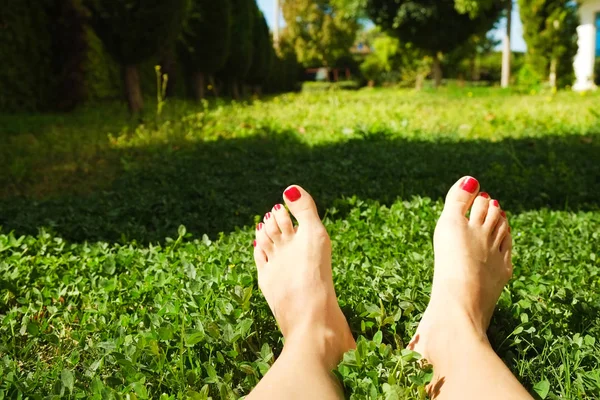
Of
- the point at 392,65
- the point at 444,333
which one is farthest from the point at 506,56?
the point at 444,333

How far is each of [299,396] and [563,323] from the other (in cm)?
79

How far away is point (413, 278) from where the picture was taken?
1.77 m

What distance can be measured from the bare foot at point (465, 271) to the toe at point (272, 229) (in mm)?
531

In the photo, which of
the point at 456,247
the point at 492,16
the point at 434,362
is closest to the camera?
the point at 434,362

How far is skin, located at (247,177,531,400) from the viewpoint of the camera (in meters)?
1.20

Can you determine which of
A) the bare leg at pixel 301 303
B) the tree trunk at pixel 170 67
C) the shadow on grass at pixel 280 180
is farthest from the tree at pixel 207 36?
the bare leg at pixel 301 303

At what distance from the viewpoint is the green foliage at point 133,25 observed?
6.73m

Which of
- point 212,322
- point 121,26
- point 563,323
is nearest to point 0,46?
point 121,26

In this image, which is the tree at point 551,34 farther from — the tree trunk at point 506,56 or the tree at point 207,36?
the tree at point 207,36

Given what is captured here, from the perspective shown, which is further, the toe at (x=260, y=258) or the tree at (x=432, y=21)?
the tree at (x=432, y=21)

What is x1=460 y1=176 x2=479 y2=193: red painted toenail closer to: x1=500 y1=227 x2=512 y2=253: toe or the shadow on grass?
x1=500 y1=227 x2=512 y2=253: toe

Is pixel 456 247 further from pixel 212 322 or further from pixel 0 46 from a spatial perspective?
pixel 0 46

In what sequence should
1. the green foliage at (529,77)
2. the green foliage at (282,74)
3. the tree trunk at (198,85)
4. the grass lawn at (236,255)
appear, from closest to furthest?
the grass lawn at (236,255) → the tree trunk at (198,85) → the green foliage at (529,77) → the green foliage at (282,74)

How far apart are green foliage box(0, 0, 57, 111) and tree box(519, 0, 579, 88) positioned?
43.7 feet
